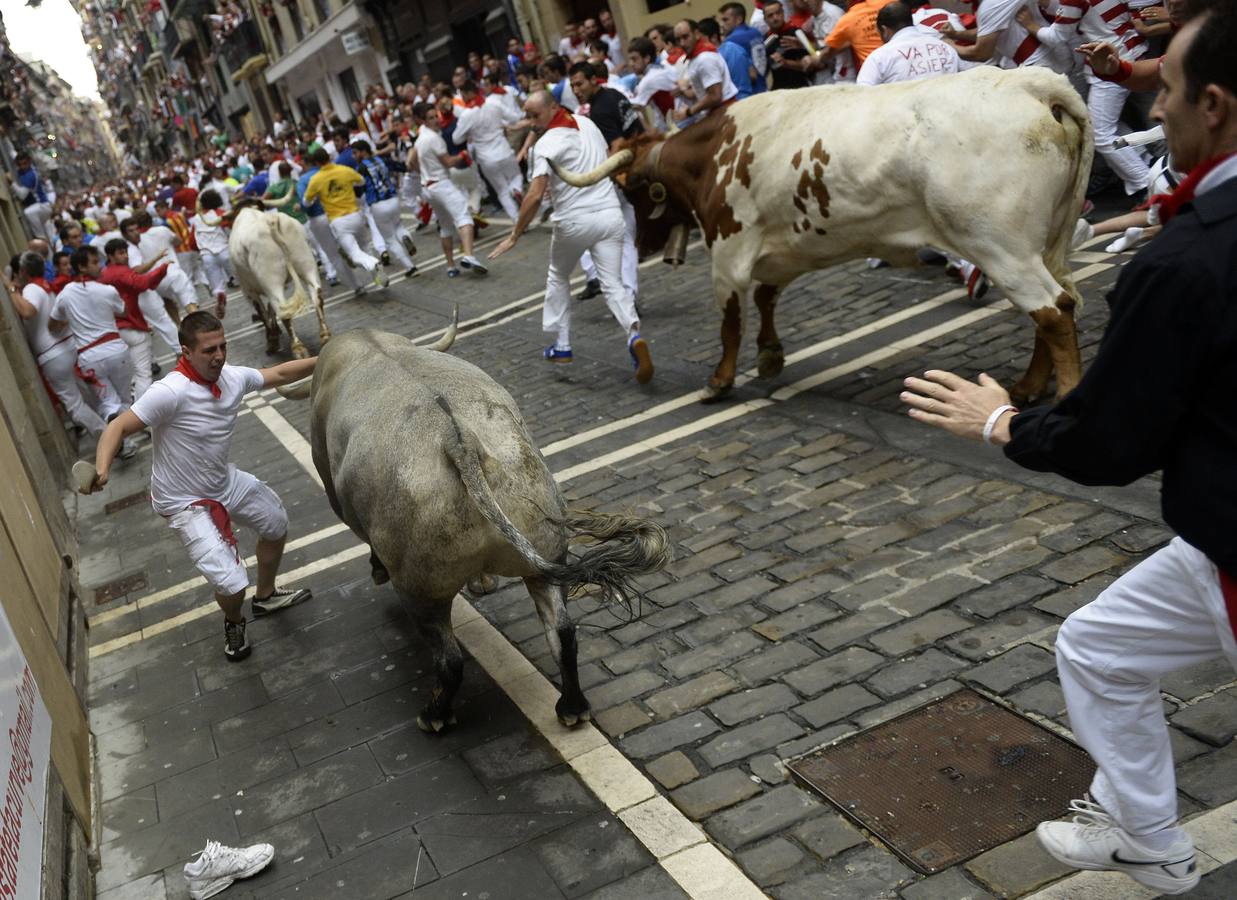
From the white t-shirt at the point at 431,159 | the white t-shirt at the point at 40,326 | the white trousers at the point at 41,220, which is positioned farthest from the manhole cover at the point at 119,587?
the white trousers at the point at 41,220

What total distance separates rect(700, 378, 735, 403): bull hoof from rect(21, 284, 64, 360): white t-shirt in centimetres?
781

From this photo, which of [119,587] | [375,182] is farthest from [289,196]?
[119,587]

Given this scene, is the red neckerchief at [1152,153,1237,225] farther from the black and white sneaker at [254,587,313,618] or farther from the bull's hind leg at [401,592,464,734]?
the black and white sneaker at [254,587,313,618]

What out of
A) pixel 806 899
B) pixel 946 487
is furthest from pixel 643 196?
pixel 806 899

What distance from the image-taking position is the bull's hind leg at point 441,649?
5.21m

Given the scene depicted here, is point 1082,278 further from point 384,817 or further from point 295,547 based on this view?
point 384,817

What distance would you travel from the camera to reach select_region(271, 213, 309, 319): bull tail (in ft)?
47.1

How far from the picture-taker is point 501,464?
499 cm

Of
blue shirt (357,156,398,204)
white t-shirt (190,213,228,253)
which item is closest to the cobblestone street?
blue shirt (357,156,398,204)

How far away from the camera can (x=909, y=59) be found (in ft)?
33.2

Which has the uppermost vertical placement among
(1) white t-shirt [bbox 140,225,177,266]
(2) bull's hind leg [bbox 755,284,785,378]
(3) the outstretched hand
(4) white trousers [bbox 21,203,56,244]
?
(4) white trousers [bbox 21,203,56,244]

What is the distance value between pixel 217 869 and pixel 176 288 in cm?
1153

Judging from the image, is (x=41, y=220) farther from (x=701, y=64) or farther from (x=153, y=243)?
(x=701, y=64)

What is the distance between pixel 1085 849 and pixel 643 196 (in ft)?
24.2
